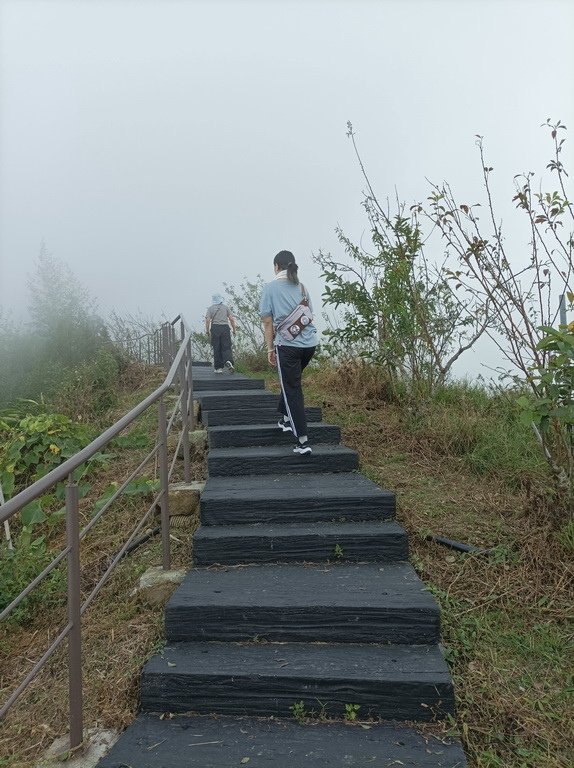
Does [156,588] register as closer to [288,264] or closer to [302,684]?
[302,684]

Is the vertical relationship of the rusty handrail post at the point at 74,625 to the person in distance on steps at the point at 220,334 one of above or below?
below

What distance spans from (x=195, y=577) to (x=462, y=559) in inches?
65.2

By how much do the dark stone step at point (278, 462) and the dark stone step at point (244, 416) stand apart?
934 mm

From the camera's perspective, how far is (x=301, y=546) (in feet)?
11.6

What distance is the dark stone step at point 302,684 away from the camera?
2.54m

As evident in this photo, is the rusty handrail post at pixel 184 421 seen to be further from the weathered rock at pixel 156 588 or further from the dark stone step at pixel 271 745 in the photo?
the dark stone step at pixel 271 745

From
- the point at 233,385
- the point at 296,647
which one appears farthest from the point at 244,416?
the point at 296,647

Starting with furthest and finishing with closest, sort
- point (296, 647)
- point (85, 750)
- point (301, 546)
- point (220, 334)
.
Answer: point (220, 334), point (301, 546), point (296, 647), point (85, 750)

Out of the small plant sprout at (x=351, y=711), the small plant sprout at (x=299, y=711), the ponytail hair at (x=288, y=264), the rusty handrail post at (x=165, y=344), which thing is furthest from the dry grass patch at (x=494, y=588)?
the rusty handrail post at (x=165, y=344)

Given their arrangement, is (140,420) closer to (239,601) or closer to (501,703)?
(239,601)

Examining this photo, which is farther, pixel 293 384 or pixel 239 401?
pixel 239 401

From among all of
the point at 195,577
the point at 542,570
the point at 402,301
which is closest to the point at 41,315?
the point at 402,301

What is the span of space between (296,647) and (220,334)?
7.10m

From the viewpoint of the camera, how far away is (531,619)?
10.4 ft
